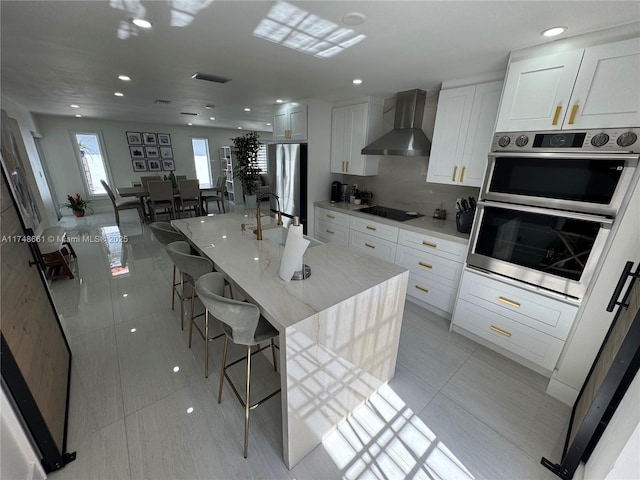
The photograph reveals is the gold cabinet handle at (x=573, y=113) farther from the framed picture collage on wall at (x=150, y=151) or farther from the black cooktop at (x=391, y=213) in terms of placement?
the framed picture collage on wall at (x=150, y=151)

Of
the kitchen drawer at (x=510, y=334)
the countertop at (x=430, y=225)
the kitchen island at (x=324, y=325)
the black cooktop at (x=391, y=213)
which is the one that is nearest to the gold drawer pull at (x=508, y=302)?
the kitchen drawer at (x=510, y=334)

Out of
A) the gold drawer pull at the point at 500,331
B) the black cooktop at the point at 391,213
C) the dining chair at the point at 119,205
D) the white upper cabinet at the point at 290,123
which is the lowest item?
the gold drawer pull at the point at 500,331

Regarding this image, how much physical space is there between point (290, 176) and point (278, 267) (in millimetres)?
2660

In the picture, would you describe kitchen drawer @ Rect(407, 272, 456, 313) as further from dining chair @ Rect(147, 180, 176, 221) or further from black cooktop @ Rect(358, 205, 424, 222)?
dining chair @ Rect(147, 180, 176, 221)

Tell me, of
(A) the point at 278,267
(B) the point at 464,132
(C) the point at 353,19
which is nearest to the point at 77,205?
(A) the point at 278,267

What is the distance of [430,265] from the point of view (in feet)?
8.87

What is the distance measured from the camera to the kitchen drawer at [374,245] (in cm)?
305

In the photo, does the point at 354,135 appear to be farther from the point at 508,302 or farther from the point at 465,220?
the point at 508,302

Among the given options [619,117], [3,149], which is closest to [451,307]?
[619,117]

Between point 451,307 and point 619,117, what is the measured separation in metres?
1.87

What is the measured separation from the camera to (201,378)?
1.93 metres

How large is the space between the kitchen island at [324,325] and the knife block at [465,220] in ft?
4.01

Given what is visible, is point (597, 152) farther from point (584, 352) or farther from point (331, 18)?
point (331, 18)

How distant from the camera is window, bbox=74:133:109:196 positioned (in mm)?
6832
